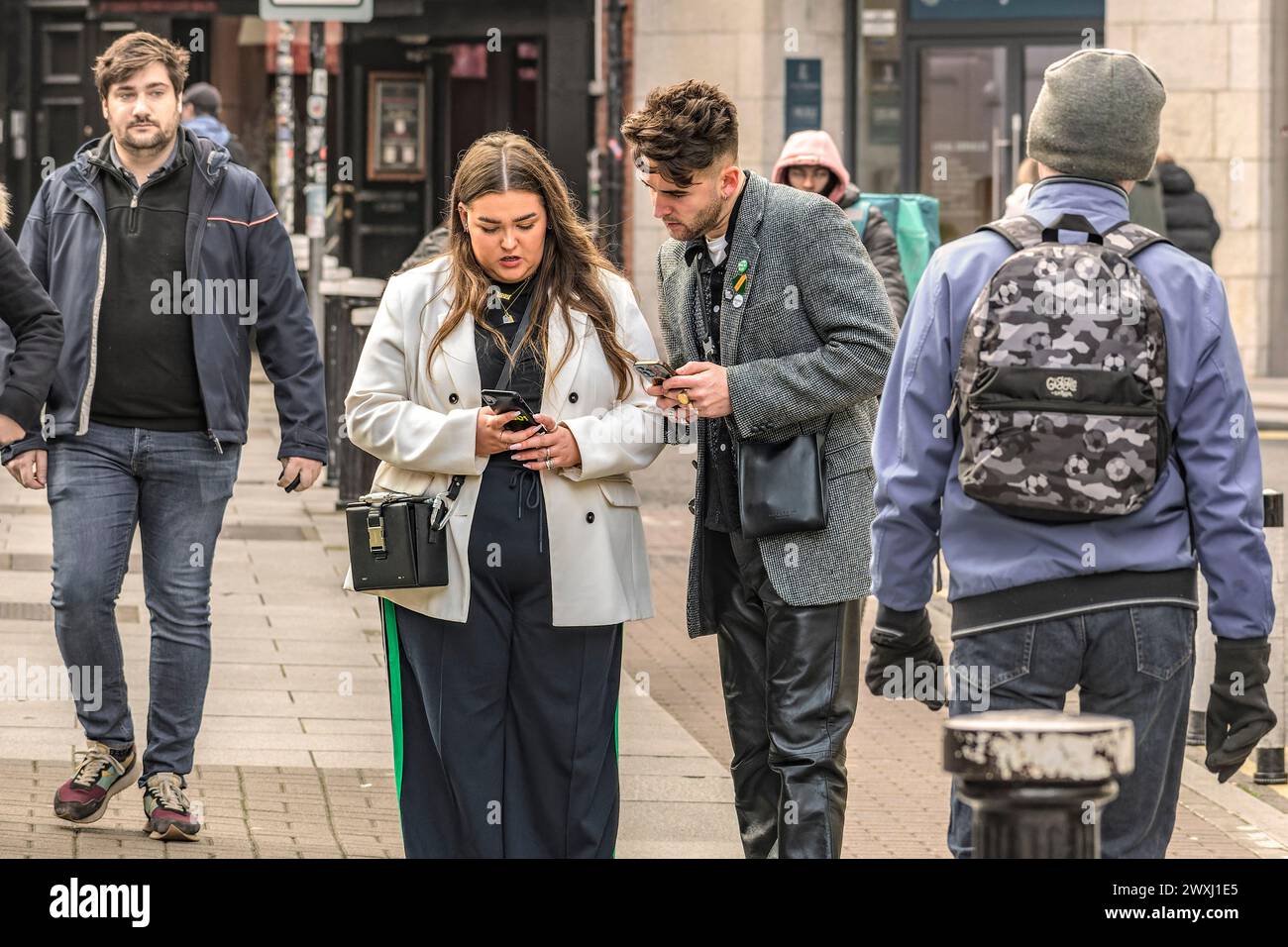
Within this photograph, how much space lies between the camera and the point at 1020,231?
3.97 m

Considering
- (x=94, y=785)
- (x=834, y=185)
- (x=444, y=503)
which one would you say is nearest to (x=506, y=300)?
(x=444, y=503)

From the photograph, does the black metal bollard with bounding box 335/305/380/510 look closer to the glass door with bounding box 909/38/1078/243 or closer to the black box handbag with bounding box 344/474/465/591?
the black box handbag with bounding box 344/474/465/591

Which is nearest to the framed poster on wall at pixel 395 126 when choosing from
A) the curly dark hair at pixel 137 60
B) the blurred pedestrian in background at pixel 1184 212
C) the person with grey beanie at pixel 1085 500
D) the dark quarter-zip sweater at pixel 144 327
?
the blurred pedestrian in background at pixel 1184 212

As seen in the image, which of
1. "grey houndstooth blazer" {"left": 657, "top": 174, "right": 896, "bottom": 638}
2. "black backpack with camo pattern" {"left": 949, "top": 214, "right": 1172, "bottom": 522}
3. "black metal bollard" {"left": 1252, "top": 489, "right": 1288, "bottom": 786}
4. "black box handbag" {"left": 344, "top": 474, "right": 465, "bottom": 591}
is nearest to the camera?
"black backpack with camo pattern" {"left": 949, "top": 214, "right": 1172, "bottom": 522}

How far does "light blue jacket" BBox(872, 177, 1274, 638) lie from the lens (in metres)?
3.89

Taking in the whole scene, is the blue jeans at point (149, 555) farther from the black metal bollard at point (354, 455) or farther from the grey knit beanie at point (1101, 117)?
the black metal bollard at point (354, 455)

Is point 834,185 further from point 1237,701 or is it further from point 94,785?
point 1237,701

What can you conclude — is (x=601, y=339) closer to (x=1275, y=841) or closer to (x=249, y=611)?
(x=1275, y=841)

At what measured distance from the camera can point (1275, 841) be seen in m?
6.20

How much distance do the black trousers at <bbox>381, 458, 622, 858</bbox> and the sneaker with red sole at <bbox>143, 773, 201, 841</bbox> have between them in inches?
46.7

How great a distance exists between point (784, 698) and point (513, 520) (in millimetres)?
765

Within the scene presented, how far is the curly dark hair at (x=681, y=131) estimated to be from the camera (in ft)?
15.7

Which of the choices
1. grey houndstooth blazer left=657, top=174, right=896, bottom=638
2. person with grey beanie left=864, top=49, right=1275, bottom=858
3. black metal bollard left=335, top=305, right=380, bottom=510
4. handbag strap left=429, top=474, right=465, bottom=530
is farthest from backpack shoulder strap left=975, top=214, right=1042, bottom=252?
black metal bollard left=335, top=305, right=380, bottom=510
